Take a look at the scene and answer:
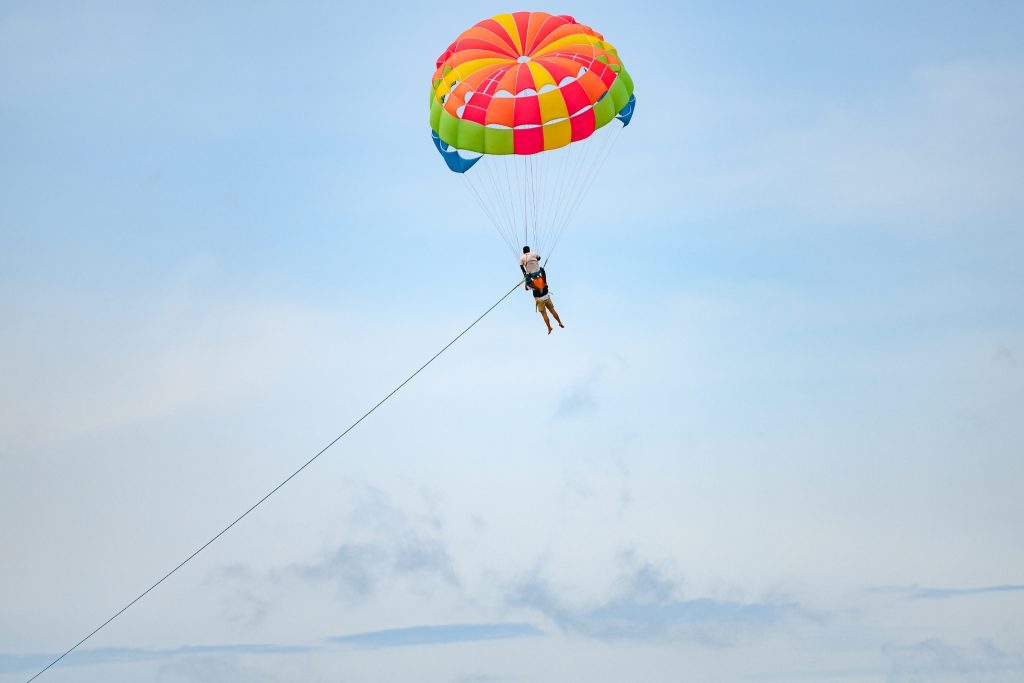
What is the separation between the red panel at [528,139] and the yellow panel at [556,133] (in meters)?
0.13

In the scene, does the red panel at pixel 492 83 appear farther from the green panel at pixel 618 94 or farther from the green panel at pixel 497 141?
the green panel at pixel 618 94

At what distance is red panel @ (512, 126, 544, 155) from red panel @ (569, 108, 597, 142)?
0.82 metres

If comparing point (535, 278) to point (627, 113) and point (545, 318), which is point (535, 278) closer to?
point (545, 318)

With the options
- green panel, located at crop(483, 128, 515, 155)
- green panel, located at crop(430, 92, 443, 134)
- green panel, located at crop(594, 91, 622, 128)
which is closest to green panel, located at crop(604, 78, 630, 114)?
green panel, located at crop(594, 91, 622, 128)

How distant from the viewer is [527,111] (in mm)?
34000

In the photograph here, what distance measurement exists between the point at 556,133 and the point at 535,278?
3.62 meters

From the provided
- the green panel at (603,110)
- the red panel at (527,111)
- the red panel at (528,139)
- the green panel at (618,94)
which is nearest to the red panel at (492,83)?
the red panel at (527,111)

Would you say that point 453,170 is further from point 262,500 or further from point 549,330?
point 262,500

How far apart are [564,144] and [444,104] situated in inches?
124

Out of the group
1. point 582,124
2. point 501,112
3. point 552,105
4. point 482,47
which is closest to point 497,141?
point 501,112

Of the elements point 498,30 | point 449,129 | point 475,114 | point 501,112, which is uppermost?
point 498,30

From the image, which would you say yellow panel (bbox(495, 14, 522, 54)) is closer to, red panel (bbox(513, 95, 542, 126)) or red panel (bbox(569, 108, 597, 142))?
red panel (bbox(513, 95, 542, 126))

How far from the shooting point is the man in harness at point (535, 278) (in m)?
34.0

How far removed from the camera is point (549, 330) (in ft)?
112
